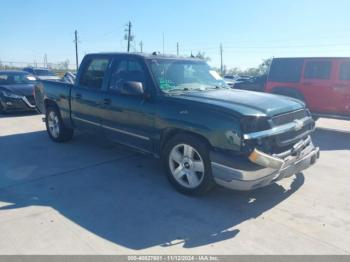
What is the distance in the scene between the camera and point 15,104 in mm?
10797

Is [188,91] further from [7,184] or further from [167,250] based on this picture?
[7,184]

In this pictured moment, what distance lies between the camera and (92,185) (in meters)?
4.67

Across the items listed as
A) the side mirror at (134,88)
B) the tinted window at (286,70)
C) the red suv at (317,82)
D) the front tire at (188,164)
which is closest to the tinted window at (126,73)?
the side mirror at (134,88)

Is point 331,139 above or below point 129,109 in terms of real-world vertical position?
below

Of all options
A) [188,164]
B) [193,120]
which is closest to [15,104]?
[188,164]

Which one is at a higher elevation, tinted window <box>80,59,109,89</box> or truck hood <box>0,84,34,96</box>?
tinted window <box>80,59,109,89</box>

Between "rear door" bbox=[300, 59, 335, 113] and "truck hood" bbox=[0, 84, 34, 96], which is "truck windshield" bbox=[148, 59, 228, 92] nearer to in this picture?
"rear door" bbox=[300, 59, 335, 113]

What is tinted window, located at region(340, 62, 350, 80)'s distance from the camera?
28.6ft

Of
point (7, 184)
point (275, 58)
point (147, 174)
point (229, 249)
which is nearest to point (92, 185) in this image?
point (147, 174)

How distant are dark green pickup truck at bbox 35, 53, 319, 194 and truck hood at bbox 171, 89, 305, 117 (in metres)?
0.01

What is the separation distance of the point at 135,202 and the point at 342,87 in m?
7.15

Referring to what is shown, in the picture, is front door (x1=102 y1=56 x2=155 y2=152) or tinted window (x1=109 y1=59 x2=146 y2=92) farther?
tinted window (x1=109 y1=59 x2=146 y2=92)

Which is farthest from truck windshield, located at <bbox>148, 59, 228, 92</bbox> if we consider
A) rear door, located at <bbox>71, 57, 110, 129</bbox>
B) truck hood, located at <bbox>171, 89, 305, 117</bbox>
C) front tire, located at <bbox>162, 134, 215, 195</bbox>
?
rear door, located at <bbox>71, 57, 110, 129</bbox>

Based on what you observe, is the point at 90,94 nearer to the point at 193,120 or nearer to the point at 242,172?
the point at 193,120
